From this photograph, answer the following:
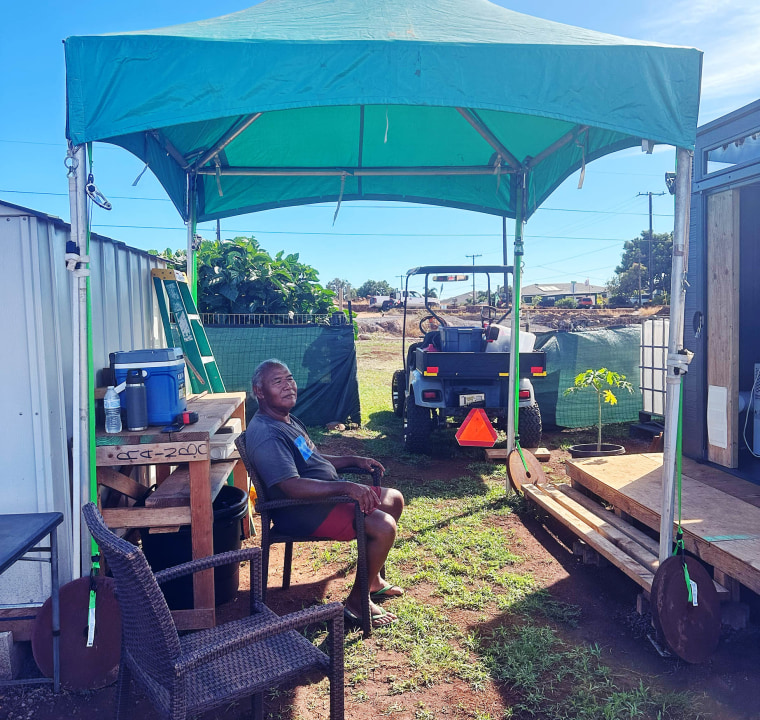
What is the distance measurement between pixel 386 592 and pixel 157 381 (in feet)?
5.85

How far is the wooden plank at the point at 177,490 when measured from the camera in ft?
10.2

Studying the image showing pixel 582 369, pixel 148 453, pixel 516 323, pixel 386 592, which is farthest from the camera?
pixel 582 369

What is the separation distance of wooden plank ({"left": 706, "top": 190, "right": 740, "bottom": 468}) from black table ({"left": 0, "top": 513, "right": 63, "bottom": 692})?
13.8 feet

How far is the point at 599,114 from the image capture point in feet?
9.05

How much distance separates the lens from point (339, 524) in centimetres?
313

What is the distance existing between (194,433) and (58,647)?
1.10 m

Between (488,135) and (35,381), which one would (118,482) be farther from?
(488,135)

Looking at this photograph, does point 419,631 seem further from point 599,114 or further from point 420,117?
point 420,117

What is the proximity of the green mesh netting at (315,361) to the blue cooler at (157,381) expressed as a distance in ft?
17.0

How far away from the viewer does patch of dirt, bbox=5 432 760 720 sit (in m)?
2.55

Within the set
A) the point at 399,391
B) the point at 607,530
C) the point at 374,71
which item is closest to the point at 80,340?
the point at 374,71

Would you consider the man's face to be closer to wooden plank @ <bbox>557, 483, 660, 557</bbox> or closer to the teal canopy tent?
the teal canopy tent

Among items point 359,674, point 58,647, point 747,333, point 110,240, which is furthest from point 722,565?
point 110,240

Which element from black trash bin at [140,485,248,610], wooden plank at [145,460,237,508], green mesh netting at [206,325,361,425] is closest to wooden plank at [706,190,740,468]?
black trash bin at [140,485,248,610]
